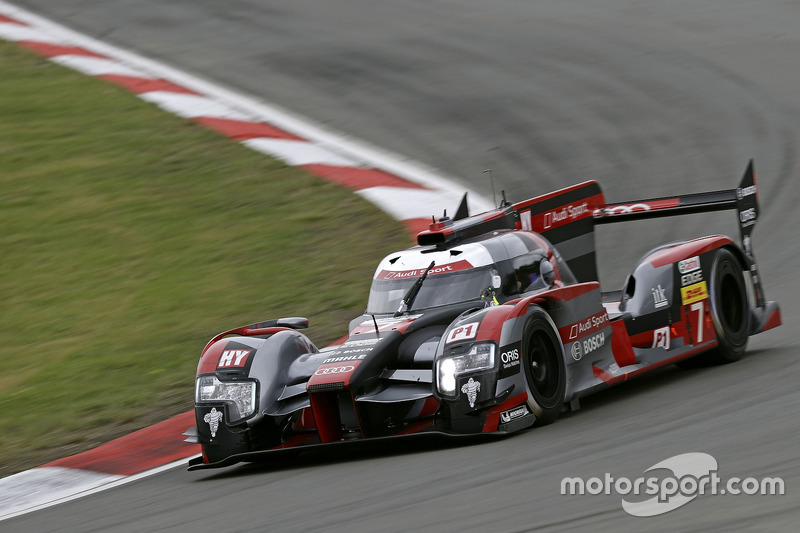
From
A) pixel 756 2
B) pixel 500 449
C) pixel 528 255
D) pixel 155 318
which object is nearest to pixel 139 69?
pixel 155 318

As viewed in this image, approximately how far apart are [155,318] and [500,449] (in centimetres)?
510

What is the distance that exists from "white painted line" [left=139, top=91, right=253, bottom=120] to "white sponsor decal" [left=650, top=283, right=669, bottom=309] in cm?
851

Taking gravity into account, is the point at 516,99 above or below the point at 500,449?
A: above

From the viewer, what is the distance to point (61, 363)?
31.8ft

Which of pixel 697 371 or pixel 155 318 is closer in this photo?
pixel 697 371

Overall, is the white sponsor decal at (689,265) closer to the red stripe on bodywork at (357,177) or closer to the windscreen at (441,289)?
the windscreen at (441,289)

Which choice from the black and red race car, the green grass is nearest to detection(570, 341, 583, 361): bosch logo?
the black and red race car

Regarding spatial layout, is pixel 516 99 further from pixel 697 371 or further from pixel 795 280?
pixel 697 371

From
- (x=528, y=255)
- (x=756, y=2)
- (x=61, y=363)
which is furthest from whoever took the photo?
(x=756, y=2)

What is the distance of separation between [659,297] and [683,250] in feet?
1.58

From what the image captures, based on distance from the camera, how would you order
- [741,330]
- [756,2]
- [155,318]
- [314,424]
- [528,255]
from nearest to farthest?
[314,424] < [528,255] < [741,330] < [155,318] < [756,2]

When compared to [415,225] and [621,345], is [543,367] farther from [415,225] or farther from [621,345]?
[415,225]

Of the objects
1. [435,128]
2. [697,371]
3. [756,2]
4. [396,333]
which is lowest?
[697,371]

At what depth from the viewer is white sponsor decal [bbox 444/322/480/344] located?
6461mm
